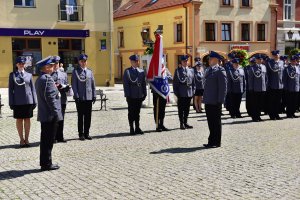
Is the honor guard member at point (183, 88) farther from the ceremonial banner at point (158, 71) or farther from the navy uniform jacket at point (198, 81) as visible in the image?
the navy uniform jacket at point (198, 81)

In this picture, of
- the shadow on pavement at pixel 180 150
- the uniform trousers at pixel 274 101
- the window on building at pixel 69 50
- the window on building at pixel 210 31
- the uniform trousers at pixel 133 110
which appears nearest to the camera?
the shadow on pavement at pixel 180 150

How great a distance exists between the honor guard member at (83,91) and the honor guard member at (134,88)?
3.23ft

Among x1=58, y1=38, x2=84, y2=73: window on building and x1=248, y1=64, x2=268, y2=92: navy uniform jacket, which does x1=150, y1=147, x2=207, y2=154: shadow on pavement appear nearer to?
x1=248, y1=64, x2=268, y2=92: navy uniform jacket

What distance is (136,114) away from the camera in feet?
37.0

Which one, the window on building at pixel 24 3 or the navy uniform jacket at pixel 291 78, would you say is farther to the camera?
the window on building at pixel 24 3

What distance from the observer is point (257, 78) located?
43.5ft

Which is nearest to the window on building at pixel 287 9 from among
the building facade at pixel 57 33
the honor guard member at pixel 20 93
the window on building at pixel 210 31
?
the window on building at pixel 210 31

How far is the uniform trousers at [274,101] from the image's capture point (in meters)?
13.5

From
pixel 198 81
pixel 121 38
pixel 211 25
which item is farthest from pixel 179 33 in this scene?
pixel 198 81

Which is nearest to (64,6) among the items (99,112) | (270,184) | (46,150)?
(99,112)

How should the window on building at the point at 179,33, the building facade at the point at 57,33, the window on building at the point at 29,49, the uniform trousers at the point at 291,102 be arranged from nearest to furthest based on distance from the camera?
the uniform trousers at the point at 291,102 → the building facade at the point at 57,33 → the window on building at the point at 29,49 → the window on building at the point at 179,33

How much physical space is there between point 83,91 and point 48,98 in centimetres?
286

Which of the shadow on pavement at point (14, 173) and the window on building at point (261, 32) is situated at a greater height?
the window on building at point (261, 32)

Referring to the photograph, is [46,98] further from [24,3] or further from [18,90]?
[24,3]
